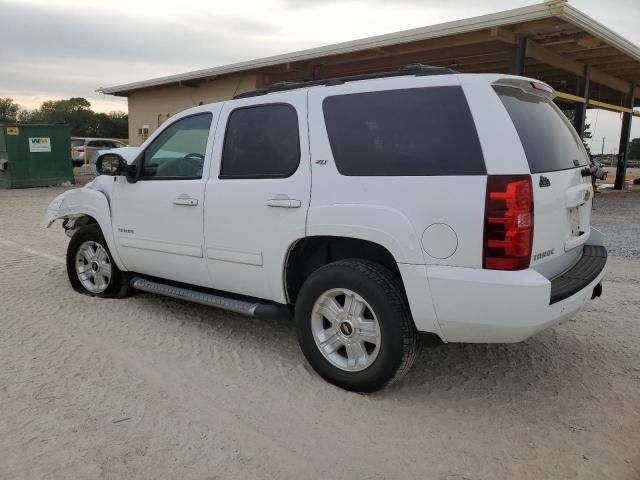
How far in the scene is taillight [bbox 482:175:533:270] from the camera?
2.77 metres

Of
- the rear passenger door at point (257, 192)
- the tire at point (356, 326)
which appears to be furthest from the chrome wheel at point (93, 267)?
the tire at point (356, 326)

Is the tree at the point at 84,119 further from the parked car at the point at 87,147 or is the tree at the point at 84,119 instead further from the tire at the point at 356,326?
the tire at the point at 356,326

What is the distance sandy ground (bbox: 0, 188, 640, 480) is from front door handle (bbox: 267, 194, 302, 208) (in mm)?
1169

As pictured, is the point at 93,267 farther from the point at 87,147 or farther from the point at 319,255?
the point at 87,147

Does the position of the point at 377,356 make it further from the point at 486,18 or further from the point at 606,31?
the point at 606,31

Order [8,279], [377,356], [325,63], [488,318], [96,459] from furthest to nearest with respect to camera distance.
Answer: [325,63] → [8,279] → [377,356] → [488,318] → [96,459]

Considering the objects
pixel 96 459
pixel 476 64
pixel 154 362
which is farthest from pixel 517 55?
pixel 96 459

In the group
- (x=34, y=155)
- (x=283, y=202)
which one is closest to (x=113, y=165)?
(x=283, y=202)

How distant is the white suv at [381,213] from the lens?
2.84 metres

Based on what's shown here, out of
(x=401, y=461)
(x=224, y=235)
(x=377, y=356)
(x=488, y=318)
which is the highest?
(x=224, y=235)

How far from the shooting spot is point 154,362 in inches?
150

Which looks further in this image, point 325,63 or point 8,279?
point 325,63

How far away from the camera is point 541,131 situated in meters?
3.26

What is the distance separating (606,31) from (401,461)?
10678mm
